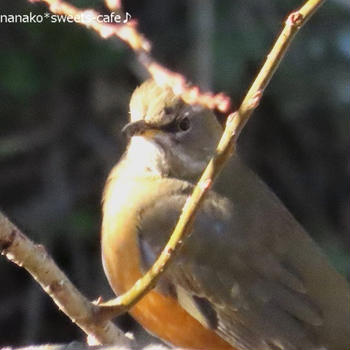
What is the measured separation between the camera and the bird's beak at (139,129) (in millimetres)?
4215

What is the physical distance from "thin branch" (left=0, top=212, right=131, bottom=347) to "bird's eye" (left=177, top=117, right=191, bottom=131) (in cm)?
167

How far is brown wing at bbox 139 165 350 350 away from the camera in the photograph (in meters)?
4.47

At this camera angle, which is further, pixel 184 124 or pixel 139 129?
pixel 184 124

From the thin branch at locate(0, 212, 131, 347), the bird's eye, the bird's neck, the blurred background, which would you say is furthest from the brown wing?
the thin branch at locate(0, 212, 131, 347)

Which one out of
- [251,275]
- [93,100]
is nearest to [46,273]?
[251,275]

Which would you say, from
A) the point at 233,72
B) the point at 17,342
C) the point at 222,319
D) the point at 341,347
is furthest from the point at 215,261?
the point at 17,342

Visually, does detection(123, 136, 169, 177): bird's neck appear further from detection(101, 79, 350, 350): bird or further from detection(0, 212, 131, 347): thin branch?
detection(0, 212, 131, 347): thin branch

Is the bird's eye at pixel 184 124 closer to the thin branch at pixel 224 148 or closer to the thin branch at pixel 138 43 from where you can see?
the thin branch at pixel 224 148

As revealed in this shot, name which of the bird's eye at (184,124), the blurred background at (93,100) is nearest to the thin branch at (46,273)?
the bird's eye at (184,124)

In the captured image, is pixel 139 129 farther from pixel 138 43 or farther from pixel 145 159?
pixel 138 43

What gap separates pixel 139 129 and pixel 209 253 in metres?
0.57

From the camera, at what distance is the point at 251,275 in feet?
15.0

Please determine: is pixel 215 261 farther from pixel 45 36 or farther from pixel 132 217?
pixel 45 36

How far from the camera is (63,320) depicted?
6391mm
